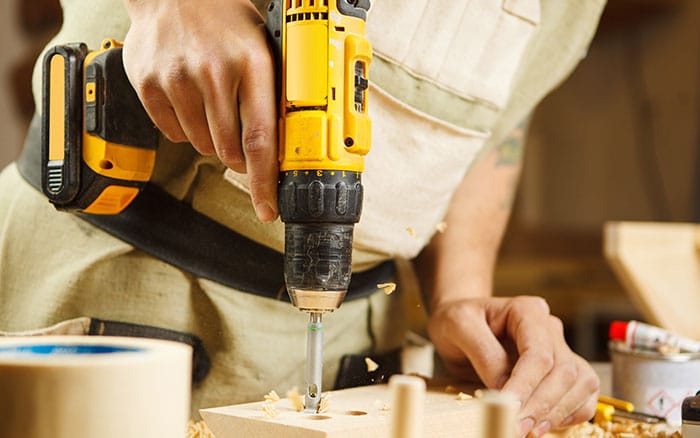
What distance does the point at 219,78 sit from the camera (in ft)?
2.29

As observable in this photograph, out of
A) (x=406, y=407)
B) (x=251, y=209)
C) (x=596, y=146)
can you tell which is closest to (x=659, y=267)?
(x=251, y=209)

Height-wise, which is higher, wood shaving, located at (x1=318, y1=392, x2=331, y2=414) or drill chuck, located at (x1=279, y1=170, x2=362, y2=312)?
drill chuck, located at (x1=279, y1=170, x2=362, y2=312)

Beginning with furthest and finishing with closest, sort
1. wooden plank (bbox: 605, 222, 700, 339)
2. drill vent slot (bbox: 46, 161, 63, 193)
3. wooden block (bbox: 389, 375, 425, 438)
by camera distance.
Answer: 1. wooden plank (bbox: 605, 222, 700, 339)
2. drill vent slot (bbox: 46, 161, 63, 193)
3. wooden block (bbox: 389, 375, 425, 438)

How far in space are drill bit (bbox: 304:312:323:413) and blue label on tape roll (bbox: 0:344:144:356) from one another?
0.86ft

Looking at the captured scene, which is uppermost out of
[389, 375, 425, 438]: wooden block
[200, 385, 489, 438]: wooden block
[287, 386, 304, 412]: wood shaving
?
[389, 375, 425, 438]: wooden block

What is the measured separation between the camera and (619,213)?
3.55 metres

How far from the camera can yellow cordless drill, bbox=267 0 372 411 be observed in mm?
697

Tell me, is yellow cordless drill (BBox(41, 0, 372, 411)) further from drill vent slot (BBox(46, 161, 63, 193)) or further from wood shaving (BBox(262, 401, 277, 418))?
drill vent slot (BBox(46, 161, 63, 193))

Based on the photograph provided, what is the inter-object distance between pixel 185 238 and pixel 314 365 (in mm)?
298

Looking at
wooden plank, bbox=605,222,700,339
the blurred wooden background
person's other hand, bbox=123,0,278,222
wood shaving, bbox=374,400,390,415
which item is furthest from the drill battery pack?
the blurred wooden background

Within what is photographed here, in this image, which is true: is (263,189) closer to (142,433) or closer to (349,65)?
(349,65)

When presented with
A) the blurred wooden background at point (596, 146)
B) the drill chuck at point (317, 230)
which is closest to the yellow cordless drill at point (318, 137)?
the drill chuck at point (317, 230)

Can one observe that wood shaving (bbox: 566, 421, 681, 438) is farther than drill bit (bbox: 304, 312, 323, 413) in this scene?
Yes

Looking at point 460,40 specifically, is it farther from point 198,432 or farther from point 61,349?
point 61,349
